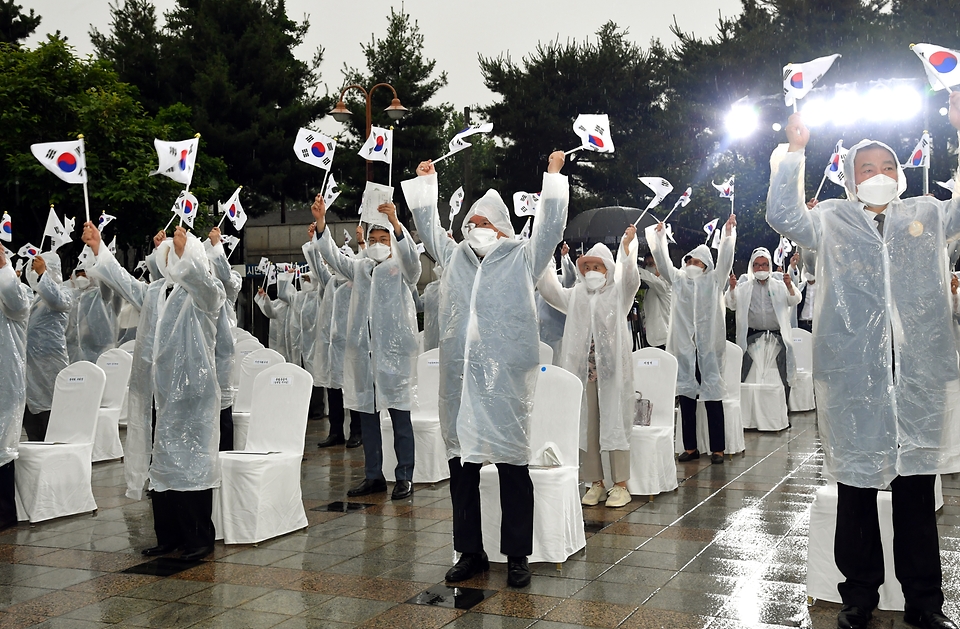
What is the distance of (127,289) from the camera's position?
7039 mm

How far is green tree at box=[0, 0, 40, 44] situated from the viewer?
89.3 ft

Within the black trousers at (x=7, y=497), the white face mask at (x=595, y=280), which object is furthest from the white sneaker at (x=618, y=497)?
the black trousers at (x=7, y=497)

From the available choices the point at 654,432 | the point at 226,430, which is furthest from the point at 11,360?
the point at 654,432

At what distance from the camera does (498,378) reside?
16.6 feet

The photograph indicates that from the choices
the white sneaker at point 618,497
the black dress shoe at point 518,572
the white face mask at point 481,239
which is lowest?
the black dress shoe at point 518,572

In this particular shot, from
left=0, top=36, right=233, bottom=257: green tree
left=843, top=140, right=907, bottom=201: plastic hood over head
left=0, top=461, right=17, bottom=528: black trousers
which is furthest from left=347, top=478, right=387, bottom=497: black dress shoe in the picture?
left=0, top=36, right=233, bottom=257: green tree

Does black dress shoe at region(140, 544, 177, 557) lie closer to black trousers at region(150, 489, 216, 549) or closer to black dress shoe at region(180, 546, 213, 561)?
black trousers at region(150, 489, 216, 549)

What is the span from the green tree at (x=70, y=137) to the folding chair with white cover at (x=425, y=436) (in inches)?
501

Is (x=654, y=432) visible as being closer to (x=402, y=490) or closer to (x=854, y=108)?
(x=402, y=490)

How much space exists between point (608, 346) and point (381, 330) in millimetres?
2066

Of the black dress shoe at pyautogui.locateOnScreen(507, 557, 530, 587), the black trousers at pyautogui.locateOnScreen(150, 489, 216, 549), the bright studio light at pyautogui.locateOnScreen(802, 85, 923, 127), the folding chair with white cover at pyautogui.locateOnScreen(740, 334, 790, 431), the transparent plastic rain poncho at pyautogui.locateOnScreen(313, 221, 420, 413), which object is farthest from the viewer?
the bright studio light at pyautogui.locateOnScreen(802, 85, 923, 127)

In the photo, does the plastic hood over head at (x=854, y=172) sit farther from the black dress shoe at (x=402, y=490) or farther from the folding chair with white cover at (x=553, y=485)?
the black dress shoe at (x=402, y=490)

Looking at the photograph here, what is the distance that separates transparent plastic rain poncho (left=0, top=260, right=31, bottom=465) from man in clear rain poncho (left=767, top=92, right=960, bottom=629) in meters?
5.18

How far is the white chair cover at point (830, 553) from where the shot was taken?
440 cm
